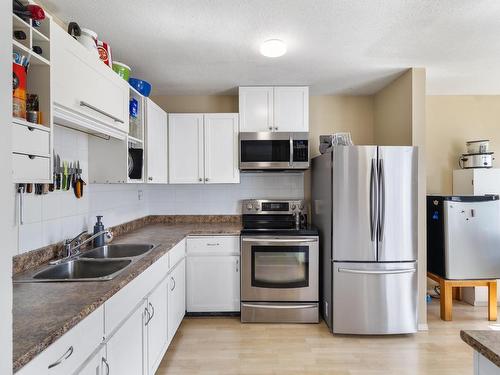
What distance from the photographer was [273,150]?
3.23 meters

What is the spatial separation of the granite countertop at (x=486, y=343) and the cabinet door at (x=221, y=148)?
8.55 feet

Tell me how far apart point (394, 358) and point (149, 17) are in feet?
10.0

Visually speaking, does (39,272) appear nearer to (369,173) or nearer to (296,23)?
(296,23)

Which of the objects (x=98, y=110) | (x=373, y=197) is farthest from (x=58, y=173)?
(x=373, y=197)

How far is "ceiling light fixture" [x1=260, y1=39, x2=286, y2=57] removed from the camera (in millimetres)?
2270

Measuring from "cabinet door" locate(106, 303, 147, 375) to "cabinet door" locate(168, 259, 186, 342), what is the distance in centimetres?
62

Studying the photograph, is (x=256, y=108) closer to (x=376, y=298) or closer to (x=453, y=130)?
(x=376, y=298)

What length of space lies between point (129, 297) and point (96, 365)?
0.36m

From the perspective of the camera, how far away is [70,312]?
1113mm

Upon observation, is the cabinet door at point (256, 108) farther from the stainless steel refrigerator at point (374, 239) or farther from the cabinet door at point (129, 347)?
the cabinet door at point (129, 347)

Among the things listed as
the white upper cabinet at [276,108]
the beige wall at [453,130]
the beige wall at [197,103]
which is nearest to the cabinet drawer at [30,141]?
the white upper cabinet at [276,108]

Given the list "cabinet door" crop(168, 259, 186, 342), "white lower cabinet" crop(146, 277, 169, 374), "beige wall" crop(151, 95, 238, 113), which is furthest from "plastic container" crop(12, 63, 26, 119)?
"beige wall" crop(151, 95, 238, 113)

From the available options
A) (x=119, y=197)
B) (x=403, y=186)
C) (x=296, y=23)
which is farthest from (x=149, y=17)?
(x=403, y=186)

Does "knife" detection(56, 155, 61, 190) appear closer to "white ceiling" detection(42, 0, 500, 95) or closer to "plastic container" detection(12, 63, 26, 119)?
"plastic container" detection(12, 63, 26, 119)
